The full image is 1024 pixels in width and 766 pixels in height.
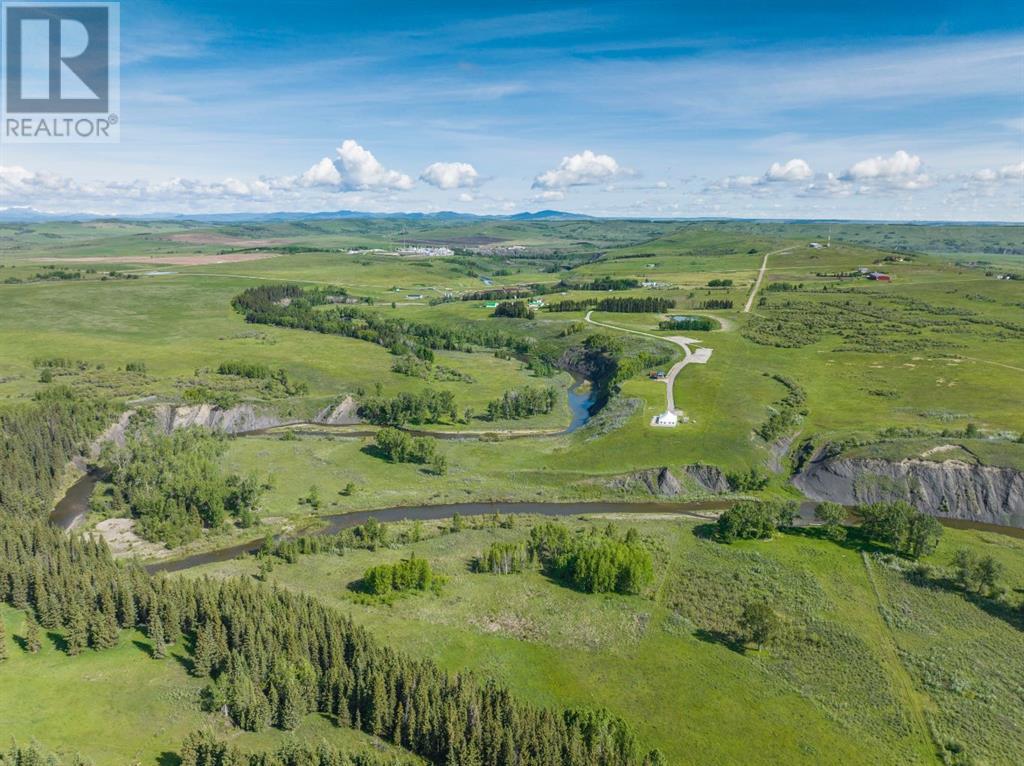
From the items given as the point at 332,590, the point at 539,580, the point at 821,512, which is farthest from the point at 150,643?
the point at 821,512

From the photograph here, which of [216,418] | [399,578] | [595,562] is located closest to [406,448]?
[399,578]

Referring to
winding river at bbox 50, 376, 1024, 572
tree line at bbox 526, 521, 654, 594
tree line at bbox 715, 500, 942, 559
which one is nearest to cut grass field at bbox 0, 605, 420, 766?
winding river at bbox 50, 376, 1024, 572

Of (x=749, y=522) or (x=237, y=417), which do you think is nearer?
(x=749, y=522)

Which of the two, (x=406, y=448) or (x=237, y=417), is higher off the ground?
(x=237, y=417)

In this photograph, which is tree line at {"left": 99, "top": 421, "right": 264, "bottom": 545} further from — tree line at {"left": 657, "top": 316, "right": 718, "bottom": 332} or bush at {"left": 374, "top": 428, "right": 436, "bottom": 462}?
tree line at {"left": 657, "top": 316, "right": 718, "bottom": 332}

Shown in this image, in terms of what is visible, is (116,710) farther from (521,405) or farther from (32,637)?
(521,405)
